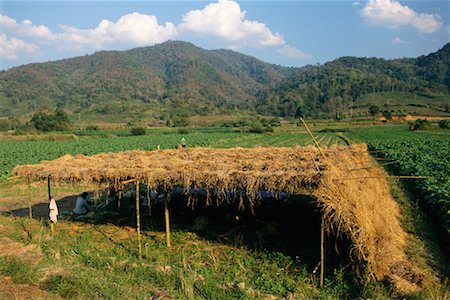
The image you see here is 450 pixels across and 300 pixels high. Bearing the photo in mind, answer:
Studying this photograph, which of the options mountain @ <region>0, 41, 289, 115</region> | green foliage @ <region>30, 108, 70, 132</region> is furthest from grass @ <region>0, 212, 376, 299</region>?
mountain @ <region>0, 41, 289, 115</region>

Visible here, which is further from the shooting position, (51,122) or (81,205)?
(51,122)

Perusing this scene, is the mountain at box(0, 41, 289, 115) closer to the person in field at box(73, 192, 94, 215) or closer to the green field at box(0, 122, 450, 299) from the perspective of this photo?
the person in field at box(73, 192, 94, 215)

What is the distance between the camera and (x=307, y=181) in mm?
9117

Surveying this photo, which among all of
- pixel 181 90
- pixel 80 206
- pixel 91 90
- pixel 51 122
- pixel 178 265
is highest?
pixel 181 90

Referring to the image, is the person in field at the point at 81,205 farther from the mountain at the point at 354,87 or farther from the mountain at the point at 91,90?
the mountain at the point at 354,87

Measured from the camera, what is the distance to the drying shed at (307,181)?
8242mm

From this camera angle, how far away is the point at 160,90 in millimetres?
188375

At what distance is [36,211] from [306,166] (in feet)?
40.1

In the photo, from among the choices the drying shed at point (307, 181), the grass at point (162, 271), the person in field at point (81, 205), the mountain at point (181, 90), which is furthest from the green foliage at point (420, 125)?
the person in field at point (81, 205)

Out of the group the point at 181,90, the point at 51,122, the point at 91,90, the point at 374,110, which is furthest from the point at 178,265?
the point at 181,90

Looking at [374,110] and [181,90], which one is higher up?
[181,90]

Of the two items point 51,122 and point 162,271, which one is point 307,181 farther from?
point 51,122

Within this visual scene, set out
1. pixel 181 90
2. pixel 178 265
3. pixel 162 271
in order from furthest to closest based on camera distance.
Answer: pixel 181 90 < pixel 178 265 < pixel 162 271

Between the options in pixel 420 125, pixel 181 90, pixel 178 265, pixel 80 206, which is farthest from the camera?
pixel 181 90
